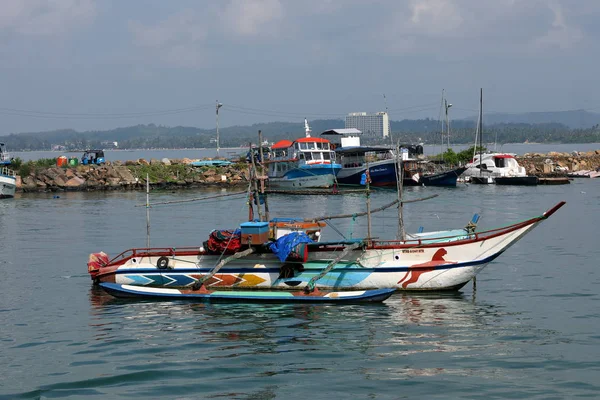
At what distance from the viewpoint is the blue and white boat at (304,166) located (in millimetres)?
81688

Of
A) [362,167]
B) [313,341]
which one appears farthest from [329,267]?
[362,167]

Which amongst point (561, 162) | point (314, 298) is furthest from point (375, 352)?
point (561, 162)

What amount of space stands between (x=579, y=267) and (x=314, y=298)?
13.1 metres

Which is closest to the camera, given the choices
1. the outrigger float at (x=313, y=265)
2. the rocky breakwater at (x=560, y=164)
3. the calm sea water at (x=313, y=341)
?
the calm sea water at (x=313, y=341)

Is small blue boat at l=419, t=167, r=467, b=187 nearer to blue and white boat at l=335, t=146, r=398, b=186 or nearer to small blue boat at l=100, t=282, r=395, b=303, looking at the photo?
blue and white boat at l=335, t=146, r=398, b=186

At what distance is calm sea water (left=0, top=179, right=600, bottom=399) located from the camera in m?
16.6

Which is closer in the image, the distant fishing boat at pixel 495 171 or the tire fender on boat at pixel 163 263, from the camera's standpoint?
the tire fender on boat at pixel 163 263

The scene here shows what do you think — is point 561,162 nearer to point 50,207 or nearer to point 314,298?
point 50,207

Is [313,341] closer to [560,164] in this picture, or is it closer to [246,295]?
[246,295]

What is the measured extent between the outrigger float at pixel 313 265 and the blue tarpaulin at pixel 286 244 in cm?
3

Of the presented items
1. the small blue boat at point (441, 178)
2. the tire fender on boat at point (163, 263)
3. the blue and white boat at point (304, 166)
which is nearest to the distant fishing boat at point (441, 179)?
the small blue boat at point (441, 178)

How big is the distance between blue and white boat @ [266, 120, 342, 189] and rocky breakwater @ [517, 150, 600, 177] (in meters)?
32.1

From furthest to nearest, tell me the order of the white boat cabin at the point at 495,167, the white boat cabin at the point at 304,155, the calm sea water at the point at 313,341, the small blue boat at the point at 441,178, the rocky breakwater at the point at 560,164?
the rocky breakwater at the point at 560,164
the white boat cabin at the point at 495,167
the white boat cabin at the point at 304,155
the small blue boat at the point at 441,178
the calm sea water at the point at 313,341

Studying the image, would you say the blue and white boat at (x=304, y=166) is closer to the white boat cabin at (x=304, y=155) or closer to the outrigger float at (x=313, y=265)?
the white boat cabin at (x=304, y=155)
